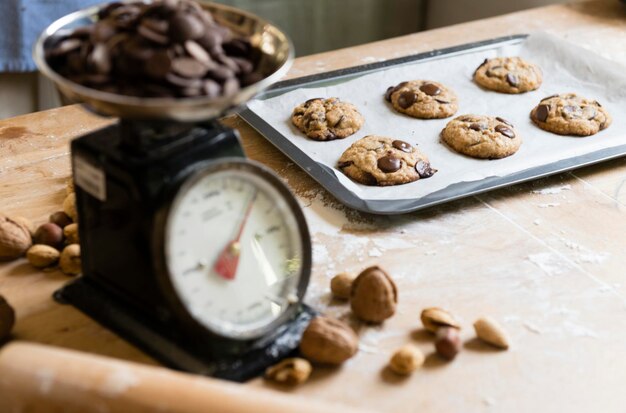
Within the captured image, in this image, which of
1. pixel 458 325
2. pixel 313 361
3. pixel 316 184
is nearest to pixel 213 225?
pixel 313 361

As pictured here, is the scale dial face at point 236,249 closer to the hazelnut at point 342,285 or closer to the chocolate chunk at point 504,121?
the hazelnut at point 342,285

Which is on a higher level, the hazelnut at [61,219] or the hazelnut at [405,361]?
the hazelnut at [61,219]

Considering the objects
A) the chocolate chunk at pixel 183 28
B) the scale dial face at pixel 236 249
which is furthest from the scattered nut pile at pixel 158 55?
the scale dial face at pixel 236 249

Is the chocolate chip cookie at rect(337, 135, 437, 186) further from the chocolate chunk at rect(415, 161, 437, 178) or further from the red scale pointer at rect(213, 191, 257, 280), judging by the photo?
the red scale pointer at rect(213, 191, 257, 280)

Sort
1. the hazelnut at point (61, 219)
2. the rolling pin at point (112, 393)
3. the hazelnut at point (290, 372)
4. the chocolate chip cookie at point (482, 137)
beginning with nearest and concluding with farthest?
the rolling pin at point (112, 393) → the hazelnut at point (290, 372) → the hazelnut at point (61, 219) → the chocolate chip cookie at point (482, 137)

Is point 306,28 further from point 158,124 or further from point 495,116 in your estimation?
point 158,124

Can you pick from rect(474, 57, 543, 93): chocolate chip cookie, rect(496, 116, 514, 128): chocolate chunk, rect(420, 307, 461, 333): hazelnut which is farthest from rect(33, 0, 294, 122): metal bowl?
rect(474, 57, 543, 93): chocolate chip cookie

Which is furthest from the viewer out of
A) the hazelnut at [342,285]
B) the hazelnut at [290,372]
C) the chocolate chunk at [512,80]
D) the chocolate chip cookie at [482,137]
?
the chocolate chunk at [512,80]

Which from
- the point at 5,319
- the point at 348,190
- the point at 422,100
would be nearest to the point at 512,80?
the point at 422,100
